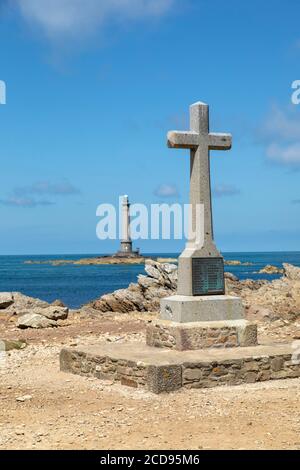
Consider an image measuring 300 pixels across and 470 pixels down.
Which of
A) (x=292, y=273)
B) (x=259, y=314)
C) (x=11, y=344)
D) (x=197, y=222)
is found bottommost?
(x=11, y=344)

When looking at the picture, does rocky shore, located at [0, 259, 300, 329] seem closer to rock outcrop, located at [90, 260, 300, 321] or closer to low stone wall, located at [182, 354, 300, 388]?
rock outcrop, located at [90, 260, 300, 321]

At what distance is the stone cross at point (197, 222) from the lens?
11578 millimetres

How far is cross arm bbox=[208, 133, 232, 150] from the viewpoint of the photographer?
1205 centimetres

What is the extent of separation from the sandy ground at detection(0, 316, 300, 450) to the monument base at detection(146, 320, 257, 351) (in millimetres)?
1241

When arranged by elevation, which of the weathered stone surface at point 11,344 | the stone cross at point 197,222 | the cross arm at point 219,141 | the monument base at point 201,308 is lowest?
the weathered stone surface at point 11,344

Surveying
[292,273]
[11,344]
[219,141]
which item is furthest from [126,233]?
[219,141]

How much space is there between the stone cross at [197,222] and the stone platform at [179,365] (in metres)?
1.21

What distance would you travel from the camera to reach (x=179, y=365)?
9586mm

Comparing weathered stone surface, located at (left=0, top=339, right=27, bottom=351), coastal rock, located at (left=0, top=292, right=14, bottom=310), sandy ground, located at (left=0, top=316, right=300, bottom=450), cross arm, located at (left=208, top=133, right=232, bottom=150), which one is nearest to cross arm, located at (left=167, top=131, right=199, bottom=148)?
cross arm, located at (left=208, top=133, right=232, bottom=150)

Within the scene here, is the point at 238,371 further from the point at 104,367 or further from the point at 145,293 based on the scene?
the point at 145,293

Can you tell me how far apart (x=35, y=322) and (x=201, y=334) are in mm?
7081

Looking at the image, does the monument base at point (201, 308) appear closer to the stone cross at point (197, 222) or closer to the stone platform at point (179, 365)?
the stone cross at point (197, 222)

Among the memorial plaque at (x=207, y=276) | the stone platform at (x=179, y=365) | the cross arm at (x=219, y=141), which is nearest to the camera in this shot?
the stone platform at (x=179, y=365)

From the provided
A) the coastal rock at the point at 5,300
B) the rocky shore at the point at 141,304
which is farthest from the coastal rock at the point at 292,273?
the coastal rock at the point at 5,300
